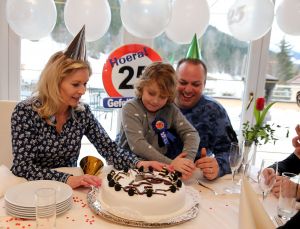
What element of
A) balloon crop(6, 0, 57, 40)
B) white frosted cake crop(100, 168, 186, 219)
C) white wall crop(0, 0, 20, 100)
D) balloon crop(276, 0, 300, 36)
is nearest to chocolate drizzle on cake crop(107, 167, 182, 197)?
white frosted cake crop(100, 168, 186, 219)

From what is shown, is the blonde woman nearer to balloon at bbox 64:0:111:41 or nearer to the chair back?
the chair back

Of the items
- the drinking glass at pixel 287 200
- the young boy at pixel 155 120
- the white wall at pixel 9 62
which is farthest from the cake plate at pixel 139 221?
the white wall at pixel 9 62

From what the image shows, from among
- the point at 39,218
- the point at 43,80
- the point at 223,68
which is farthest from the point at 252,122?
the point at 39,218

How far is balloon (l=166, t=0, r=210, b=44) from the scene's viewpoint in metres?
2.49

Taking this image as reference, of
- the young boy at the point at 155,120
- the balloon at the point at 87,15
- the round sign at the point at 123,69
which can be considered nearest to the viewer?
the young boy at the point at 155,120

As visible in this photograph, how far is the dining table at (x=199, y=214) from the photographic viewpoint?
1.16 m

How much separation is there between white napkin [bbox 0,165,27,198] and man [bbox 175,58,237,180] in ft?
3.37

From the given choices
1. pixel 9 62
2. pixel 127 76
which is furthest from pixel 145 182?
pixel 9 62

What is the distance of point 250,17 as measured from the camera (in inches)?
95.6

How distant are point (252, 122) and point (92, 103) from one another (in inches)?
59.4

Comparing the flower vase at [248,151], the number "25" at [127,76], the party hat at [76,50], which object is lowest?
the flower vase at [248,151]

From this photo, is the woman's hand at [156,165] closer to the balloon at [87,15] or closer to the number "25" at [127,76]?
the number "25" at [127,76]

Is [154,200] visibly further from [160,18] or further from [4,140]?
[160,18]

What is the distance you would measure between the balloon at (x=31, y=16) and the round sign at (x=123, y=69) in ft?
1.68
